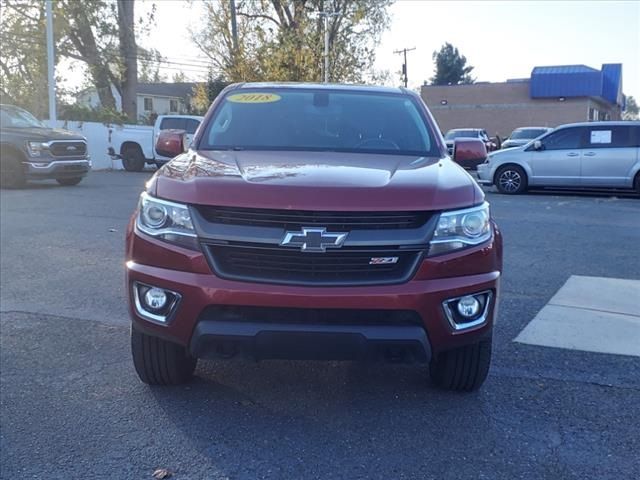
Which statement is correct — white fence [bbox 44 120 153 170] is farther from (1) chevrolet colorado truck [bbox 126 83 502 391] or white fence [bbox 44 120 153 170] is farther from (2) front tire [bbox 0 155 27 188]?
(1) chevrolet colorado truck [bbox 126 83 502 391]

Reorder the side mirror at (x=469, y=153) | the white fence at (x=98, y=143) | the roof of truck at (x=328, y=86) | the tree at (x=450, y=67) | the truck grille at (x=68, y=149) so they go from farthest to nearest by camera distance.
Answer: the tree at (x=450, y=67) < the white fence at (x=98, y=143) < the truck grille at (x=68, y=149) < the side mirror at (x=469, y=153) < the roof of truck at (x=328, y=86)

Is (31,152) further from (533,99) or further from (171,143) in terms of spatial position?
(533,99)

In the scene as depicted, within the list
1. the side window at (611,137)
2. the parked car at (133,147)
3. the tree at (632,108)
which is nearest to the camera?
the side window at (611,137)

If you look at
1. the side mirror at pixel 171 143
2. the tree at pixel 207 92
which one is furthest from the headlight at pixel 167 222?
the tree at pixel 207 92

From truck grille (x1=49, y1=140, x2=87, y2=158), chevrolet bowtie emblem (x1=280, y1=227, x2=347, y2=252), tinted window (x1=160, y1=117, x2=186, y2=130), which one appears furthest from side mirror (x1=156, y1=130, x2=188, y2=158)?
tinted window (x1=160, y1=117, x2=186, y2=130)

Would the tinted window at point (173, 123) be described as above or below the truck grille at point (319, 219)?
above

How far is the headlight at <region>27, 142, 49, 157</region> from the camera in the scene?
15.6m

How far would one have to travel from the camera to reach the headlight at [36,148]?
51.2ft

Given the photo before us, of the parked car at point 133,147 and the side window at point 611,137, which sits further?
the parked car at point 133,147

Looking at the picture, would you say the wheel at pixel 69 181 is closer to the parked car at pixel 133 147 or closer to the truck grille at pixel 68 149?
the truck grille at pixel 68 149

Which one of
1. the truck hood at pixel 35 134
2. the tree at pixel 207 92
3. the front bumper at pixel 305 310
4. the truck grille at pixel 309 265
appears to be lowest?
the front bumper at pixel 305 310

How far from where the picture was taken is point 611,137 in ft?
53.0

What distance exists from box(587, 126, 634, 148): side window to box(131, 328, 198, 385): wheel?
1433 centimetres

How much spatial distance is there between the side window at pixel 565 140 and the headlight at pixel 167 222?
14446mm
